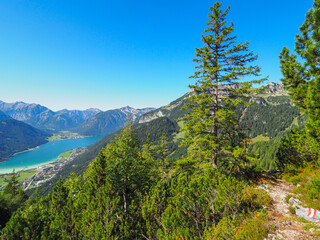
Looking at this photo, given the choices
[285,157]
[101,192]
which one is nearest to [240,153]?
[285,157]

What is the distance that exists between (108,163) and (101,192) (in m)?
2.79

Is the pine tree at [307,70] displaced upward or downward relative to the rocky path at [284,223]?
upward

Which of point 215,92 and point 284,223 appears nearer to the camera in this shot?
point 284,223

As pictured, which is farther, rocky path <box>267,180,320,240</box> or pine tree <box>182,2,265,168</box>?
pine tree <box>182,2,265,168</box>

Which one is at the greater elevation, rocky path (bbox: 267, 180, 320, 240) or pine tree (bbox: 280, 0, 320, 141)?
pine tree (bbox: 280, 0, 320, 141)

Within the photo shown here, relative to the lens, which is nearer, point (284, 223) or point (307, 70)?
point (284, 223)

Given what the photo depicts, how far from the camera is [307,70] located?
11.4 metres

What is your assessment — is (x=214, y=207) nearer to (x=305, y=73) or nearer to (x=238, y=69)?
(x=238, y=69)

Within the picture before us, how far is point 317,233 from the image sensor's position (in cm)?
521

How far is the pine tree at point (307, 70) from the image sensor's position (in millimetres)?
7136

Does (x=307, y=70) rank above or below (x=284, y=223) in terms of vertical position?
above

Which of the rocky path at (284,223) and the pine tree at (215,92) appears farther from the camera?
the pine tree at (215,92)

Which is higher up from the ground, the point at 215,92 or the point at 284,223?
the point at 215,92

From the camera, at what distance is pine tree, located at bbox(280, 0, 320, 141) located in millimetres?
7136
